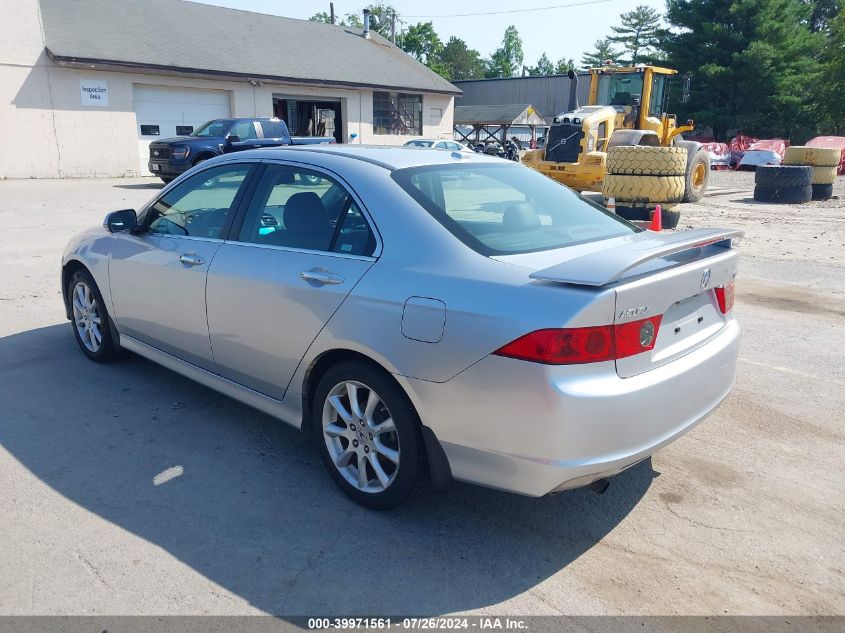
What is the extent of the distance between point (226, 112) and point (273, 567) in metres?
26.7

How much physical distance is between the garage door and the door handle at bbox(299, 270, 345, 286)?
76.6 feet

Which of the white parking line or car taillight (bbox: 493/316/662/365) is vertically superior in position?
car taillight (bbox: 493/316/662/365)

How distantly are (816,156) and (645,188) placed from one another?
28.4 ft

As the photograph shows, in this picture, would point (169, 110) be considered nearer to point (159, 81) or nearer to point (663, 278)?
point (159, 81)

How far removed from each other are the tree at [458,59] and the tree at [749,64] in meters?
60.5

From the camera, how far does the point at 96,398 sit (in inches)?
180

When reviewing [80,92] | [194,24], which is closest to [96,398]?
[80,92]

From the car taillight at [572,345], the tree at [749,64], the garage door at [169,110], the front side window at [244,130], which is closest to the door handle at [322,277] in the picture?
the car taillight at [572,345]

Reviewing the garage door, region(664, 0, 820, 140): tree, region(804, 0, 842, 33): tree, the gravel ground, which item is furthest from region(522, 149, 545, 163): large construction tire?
region(804, 0, 842, 33): tree

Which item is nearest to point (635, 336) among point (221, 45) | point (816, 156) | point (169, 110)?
point (816, 156)

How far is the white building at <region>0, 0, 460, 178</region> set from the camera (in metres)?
21.6

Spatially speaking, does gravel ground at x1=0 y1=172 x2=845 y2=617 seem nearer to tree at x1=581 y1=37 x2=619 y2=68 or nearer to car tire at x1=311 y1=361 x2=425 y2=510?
car tire at x1=311 y1=361 x2=425 y2=510

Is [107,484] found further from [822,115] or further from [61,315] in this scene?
[822,115]

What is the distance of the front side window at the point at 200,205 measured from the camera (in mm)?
4090
